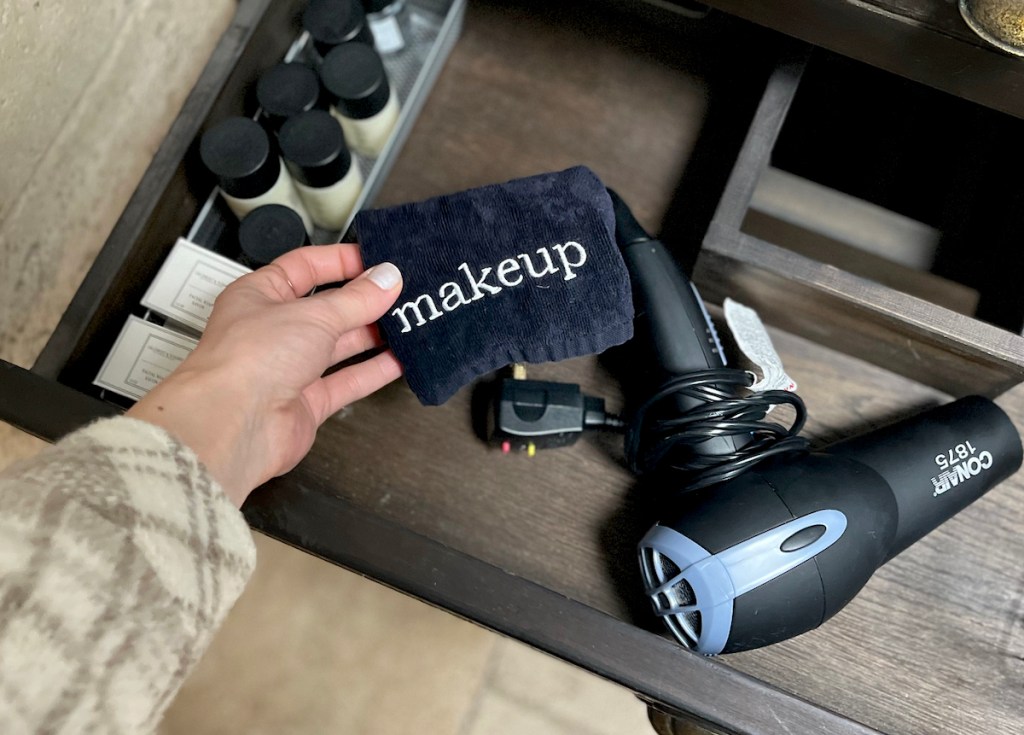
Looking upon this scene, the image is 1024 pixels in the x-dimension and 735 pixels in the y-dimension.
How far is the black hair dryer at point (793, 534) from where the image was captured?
407 mm

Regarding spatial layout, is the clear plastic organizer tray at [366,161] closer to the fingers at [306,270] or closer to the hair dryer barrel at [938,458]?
the fingers at [306,270]

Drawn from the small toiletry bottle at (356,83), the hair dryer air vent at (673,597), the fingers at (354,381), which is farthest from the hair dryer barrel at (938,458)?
the small toiletry bottle at (356,83)

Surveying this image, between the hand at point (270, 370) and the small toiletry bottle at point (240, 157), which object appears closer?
the hand at point (270, 370)

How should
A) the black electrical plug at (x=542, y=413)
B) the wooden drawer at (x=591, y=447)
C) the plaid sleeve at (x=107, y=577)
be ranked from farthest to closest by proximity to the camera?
the black electrical plug at (x=542, y=413), the wooden drawer at (x=591, y=447), the plaid sleeve at (x=107, y=577)

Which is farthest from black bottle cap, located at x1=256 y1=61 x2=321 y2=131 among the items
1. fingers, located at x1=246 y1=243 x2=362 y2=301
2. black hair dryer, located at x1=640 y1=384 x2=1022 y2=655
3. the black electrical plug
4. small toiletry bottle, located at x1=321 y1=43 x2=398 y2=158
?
black hair dryer, located at x1=640 y1=384 x2=1022 y2=655

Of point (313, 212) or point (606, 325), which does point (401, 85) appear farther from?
point (606, 325)

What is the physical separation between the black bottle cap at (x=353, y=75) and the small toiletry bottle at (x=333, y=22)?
16 mm

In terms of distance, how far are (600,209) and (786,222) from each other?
0.25 m

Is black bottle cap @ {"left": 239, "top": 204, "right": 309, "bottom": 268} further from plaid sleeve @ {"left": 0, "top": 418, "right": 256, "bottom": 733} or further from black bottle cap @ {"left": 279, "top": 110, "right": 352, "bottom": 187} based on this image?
plaid sleeve @ {"left": 0, "top": 418, "right": 256, "bottom": 733}

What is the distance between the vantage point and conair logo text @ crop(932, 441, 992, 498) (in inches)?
18.2

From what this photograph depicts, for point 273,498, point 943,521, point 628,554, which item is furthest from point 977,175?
point 273,498

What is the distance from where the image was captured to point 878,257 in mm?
612

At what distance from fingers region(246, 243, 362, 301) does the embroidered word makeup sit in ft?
0.18

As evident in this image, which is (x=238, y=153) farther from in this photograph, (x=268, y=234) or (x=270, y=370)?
(x=270, y=370)
